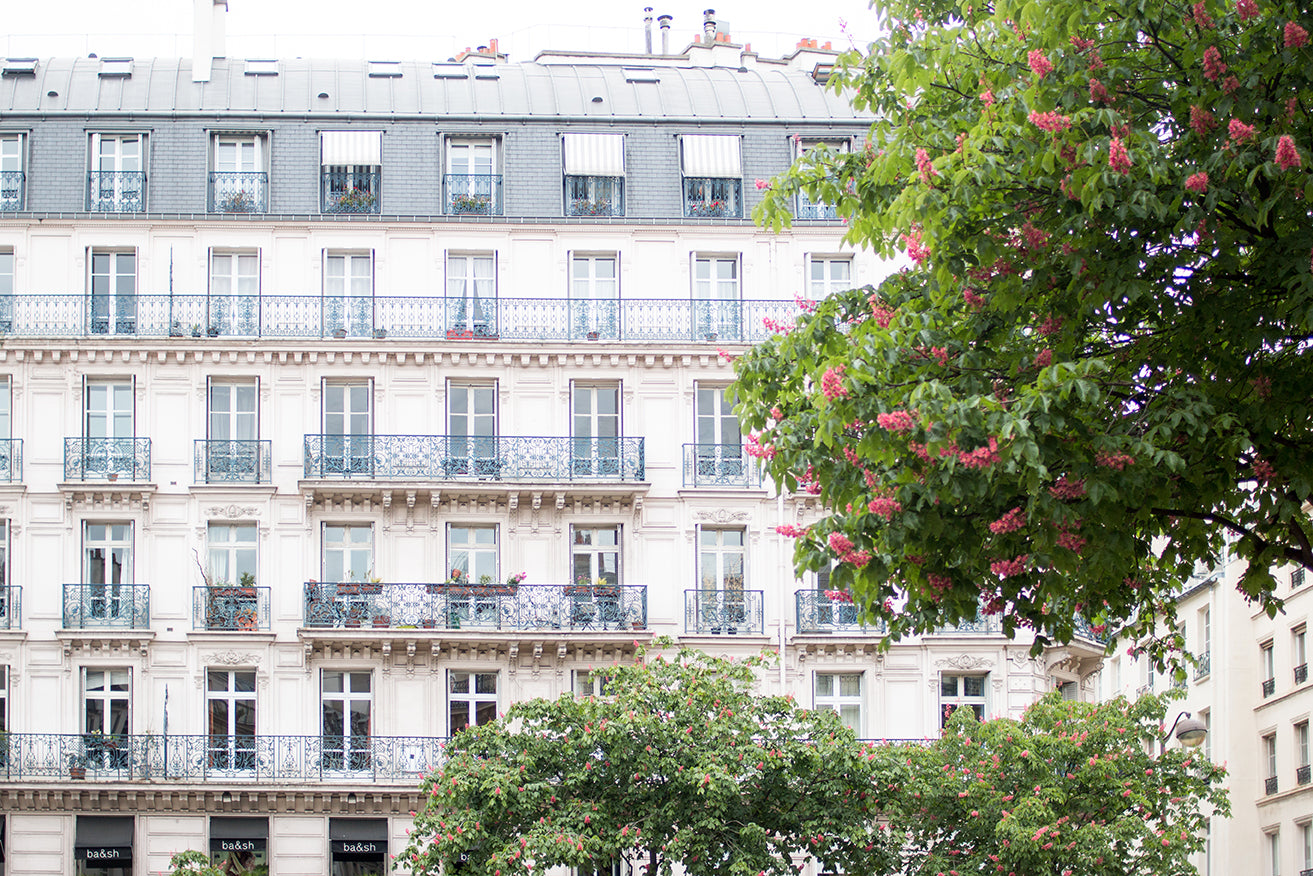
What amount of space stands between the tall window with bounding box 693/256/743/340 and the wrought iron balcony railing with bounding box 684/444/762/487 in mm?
2444

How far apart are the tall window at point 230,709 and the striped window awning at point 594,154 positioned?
1264 cm

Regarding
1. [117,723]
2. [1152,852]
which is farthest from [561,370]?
[1152,852]

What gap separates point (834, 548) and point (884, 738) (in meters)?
24.3

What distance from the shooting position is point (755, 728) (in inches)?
1334

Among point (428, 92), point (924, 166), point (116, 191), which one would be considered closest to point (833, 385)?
point (924, 166)

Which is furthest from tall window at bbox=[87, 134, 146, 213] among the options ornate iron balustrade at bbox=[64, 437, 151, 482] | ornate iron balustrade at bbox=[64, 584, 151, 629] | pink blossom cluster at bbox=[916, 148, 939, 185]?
pink blossom cluster at bbox=[916, 148, 939, 185]

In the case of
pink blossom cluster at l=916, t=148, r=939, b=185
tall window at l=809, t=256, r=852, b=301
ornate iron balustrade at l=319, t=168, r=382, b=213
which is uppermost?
ornate iron balustrade at l=319, t=168, r=382, b=213

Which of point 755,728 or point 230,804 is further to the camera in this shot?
point 230,804

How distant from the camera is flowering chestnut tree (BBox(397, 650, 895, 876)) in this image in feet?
106

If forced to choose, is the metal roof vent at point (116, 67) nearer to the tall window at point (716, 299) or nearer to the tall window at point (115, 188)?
the tall window at point (115, 188)

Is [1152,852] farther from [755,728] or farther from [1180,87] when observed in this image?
[1180,87]

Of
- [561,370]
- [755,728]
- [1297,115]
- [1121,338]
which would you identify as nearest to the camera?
[1297,115]

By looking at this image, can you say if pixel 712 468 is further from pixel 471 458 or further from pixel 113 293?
pixel 113 293

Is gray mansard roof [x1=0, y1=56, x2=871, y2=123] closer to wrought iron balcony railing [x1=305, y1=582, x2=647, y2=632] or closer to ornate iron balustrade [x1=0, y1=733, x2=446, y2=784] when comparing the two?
wrought iron balcony railing [x1=305, y1=582, x2=647, y2=632]
